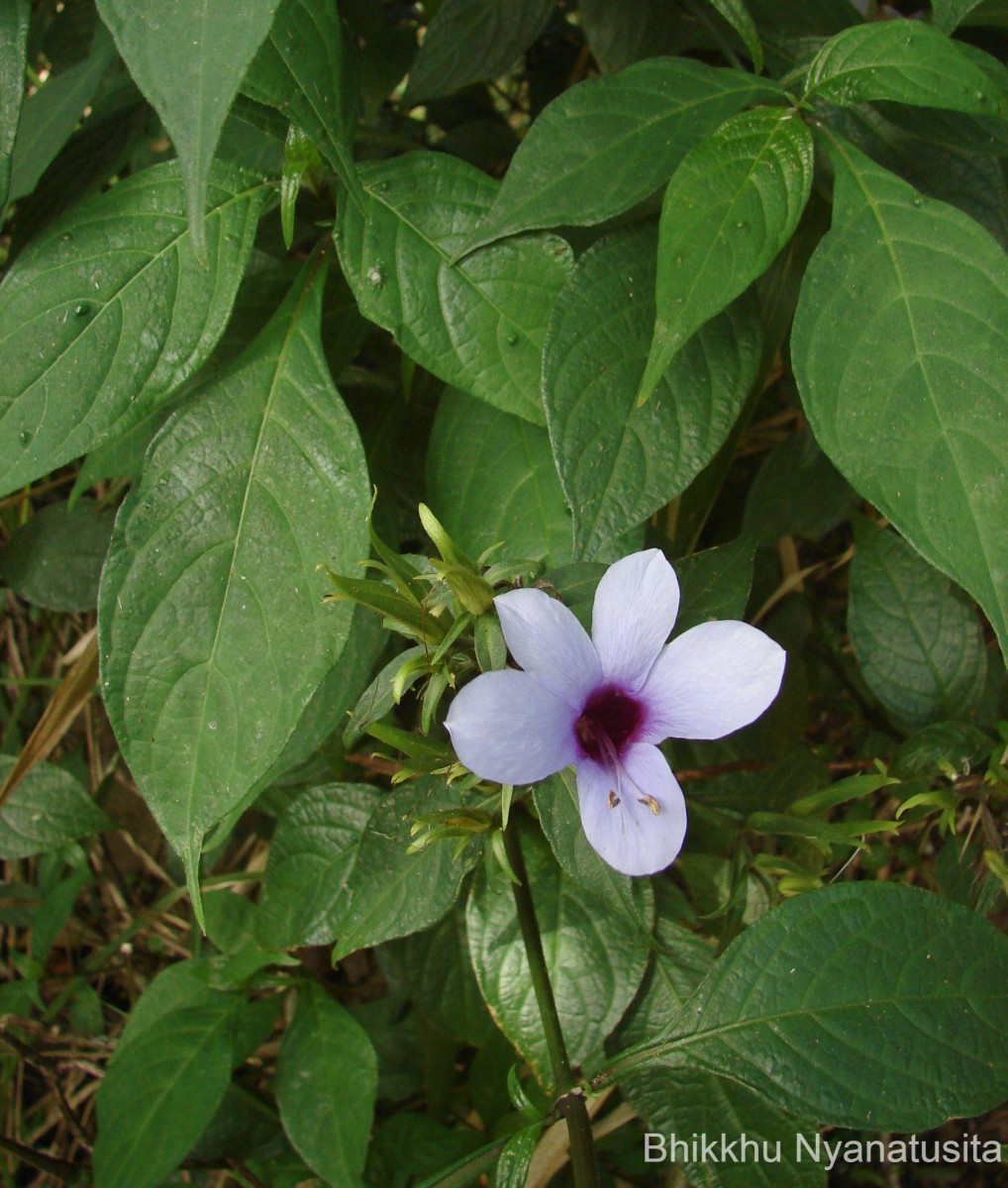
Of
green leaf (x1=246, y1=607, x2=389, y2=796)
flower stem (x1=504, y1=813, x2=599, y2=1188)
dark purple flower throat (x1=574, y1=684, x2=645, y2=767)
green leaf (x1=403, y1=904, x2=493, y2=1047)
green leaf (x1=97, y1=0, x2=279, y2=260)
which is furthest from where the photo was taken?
green leaf (x1=403, y1=904, x2=493, y2=1047)

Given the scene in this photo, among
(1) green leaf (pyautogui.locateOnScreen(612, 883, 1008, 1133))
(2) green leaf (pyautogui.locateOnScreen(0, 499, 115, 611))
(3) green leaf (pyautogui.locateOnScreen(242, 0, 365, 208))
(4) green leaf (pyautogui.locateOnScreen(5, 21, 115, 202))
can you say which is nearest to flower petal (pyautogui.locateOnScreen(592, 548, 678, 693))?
(1) green leaf (pyautogui.locateOnScreen(612, 883, 1008, 1133))

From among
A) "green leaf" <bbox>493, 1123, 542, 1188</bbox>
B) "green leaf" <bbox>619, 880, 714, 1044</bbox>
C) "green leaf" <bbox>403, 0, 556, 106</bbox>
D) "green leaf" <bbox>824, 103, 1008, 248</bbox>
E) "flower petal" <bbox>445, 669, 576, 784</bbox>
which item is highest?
"green leaf" <bbox>403, 0, 556, 106</bbox>

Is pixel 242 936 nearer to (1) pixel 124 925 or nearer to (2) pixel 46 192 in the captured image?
(1) pixel 124 925

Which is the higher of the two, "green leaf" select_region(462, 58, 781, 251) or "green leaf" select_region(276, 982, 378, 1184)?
"green leaf" select_region(462, 58, 781, 251)

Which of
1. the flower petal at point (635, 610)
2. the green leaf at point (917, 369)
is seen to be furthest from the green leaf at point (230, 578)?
the green leaf at point (917, 369)

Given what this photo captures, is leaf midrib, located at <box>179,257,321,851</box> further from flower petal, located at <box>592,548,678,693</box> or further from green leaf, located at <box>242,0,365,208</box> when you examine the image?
flower petal, located at <box>592,548,678,693</box>

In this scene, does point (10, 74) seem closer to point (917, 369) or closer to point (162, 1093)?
point (917, 369)
